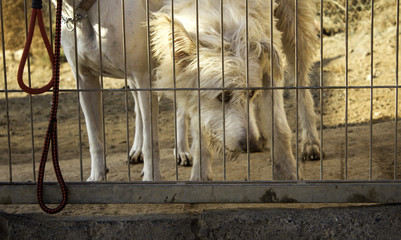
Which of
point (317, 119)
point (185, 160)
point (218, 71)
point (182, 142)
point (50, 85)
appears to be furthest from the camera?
point (317, 119)

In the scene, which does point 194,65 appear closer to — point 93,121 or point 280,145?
point 280,145

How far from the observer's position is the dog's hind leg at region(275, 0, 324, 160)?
5031mm

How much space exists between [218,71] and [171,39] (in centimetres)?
40

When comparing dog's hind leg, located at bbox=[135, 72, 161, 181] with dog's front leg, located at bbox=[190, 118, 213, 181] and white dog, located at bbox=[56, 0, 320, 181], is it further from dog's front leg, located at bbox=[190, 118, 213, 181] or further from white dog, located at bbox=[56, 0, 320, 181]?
dog's front leg, located at bbox=[190, 118, 213, 181]

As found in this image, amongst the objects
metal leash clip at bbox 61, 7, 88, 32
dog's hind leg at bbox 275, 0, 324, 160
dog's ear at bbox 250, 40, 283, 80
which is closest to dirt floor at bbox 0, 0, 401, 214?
dog's hind leg at bbox 275, 0, 324, 160

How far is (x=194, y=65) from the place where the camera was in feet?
12.2

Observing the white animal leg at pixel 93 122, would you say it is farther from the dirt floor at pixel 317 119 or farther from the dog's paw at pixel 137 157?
the dog's paw at pixel 137 157

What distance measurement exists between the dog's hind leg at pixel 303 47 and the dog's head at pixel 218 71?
127cm

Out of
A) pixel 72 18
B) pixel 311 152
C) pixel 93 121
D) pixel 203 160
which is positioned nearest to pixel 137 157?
pixel 93 121

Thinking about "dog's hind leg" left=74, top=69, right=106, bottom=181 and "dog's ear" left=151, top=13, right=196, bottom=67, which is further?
"dog's hind leg" left=74, top=69, right=106, bottom=181

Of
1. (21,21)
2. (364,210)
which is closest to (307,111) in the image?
(364,210)

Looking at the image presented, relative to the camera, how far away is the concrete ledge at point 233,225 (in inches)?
119

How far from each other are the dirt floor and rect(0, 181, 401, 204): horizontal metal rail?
0.10m

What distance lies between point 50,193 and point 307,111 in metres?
3.03
